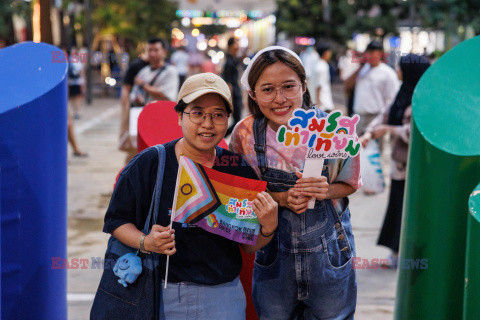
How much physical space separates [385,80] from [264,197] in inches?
205

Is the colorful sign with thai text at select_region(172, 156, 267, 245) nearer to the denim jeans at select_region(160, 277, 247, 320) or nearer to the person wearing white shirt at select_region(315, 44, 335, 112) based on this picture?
the denim jeans at select_region(160, 277, 247, 320)

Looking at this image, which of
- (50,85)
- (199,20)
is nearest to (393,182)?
(50,85)

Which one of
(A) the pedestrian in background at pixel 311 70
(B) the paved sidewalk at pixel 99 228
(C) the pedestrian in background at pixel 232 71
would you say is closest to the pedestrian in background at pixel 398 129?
(B) the paved sidewalk at pixel 99 228

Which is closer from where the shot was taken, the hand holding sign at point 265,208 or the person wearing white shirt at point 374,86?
the hand holding sign at point 265,208

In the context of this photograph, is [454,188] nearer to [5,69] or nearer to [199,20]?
[5,69]

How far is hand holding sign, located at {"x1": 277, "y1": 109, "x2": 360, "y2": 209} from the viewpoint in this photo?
205 cm

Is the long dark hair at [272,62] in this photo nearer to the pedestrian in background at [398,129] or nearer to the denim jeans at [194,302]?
the denim jeans at [194,302]

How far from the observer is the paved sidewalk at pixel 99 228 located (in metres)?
4.31

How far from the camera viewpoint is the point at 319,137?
2.07 m

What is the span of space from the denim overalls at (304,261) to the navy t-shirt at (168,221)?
9.7 inches

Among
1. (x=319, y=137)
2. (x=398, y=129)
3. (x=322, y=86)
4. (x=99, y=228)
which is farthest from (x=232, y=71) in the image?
(x=319, y=137)

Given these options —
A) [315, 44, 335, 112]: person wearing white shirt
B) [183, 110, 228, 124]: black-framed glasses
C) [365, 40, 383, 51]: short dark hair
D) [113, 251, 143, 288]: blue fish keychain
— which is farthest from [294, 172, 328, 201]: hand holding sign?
[315, 44, 335, 112]: person wearing white shirt

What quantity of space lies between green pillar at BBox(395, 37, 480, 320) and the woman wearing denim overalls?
25.9 inches

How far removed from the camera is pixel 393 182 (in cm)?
485
